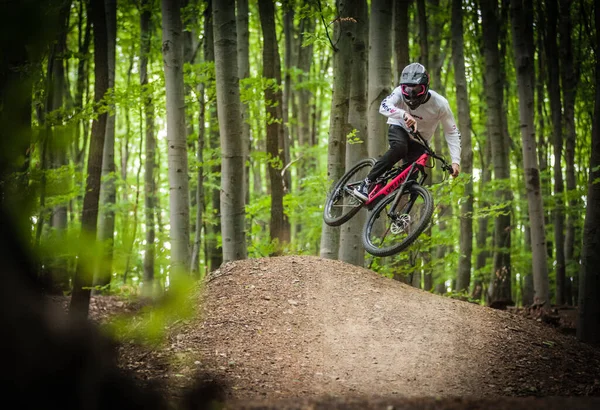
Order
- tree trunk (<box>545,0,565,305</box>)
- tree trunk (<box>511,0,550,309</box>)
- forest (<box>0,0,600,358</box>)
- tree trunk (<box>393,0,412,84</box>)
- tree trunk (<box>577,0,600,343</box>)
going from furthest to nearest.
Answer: tree trunk (<box>545,0,565,305</box>) → tree trunk (<box>511,0,550,309</box>) → tree trunk (<box>393,0,412,84</box>) → tree trunk (<box>577,0,600,343</box>) → forest (<box>0,0,600,358</box>)

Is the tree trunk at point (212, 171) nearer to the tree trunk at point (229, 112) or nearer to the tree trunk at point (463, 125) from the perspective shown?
the tree trunk at point (229, 112)

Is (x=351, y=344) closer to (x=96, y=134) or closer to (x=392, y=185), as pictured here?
(x=392, y=185)

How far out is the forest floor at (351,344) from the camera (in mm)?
5926

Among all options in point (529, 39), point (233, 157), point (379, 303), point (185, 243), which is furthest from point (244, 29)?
point (379, 303)

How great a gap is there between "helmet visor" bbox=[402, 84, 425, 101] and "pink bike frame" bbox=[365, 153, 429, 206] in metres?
0.86

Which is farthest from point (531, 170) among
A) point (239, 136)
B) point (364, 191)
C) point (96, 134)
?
point (96, 134)

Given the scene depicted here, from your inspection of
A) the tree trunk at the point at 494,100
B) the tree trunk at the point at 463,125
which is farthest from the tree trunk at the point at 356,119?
the tree trunk at the point at 494,100

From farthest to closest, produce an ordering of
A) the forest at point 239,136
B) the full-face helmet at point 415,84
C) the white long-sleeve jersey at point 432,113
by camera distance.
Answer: the white long-sleeve jersey at point 432,113
the full-face helmet at point 415,84
the forest at point 239,136

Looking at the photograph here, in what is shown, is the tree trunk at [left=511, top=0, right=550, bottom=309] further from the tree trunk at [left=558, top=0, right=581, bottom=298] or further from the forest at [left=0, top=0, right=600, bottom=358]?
the tree trunk at [left=558, top=0, right=581, bottom=298]

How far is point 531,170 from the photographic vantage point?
40.0 feet

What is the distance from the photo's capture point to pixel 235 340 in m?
6.86

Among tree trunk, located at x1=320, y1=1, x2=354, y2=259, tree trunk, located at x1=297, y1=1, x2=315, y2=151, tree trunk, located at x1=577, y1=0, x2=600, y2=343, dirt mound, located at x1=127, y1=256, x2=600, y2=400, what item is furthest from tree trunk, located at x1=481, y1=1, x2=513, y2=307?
tree trunk, located at x1=297, y1=1, x2=315, y2=151

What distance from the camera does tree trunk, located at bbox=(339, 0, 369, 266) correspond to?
9492 mm

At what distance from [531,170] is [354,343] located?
738 cm
